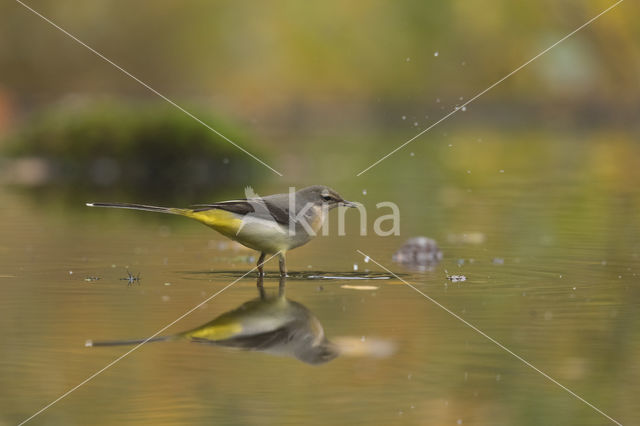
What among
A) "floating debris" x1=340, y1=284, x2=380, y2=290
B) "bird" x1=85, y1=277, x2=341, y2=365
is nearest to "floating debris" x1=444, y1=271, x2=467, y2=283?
"floating debris" x1=340, y1=284, x2=380, y2=290

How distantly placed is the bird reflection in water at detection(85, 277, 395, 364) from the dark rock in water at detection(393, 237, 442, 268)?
2.82 meters

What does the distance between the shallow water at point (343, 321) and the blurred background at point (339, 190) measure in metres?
0.02

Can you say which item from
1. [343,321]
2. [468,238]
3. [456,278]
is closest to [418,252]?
[456,278]

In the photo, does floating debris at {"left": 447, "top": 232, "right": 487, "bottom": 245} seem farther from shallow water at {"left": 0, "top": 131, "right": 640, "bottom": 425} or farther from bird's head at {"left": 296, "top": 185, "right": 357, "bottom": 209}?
bird's head at {"left": 296, "top": 185, "right": 357, "bottom": 209}

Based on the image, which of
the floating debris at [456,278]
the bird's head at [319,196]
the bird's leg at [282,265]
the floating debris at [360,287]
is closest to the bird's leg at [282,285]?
the bird's leg at [282,265]

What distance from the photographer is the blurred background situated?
5.71 metres

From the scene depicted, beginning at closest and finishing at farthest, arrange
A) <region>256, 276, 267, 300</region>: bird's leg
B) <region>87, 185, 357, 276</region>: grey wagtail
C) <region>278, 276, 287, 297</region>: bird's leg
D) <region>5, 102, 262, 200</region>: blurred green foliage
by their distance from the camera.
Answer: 1. <region>256, 276, 267, 300</region>: bird's leg
2. <region>278, 276, 287, 297</region>: bird's leg
3. <region>87, 185, 357, 276</region>: grey wagtail
4. <region>5, 102, 262, 200</region>: blurred green foliage

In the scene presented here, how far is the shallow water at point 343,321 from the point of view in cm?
536

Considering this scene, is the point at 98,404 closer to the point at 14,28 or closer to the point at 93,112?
the point at 93,112

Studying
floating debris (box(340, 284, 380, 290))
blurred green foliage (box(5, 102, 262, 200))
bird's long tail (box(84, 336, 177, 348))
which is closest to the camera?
bird's long tail (box(84, 336, 177, 348))

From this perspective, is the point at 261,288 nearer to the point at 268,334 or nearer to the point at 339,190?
the point at 268,334

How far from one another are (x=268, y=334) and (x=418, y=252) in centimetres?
379

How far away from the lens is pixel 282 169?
2103 centimetres

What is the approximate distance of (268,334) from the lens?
678 cm
